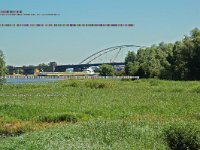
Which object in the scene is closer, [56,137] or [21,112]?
[56,137]

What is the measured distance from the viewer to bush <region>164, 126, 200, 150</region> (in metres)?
16.7

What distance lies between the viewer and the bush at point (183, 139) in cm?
1669

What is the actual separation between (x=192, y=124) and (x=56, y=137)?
5093 millimetres

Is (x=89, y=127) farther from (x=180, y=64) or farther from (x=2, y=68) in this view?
(x=180, y=64)

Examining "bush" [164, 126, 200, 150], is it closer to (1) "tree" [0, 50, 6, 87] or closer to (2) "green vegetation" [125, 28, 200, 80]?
(1) "tree" [0, 50, 6, 87]

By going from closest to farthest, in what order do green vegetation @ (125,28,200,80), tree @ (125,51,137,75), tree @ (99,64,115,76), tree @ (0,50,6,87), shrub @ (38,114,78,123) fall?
1. shrub @ (38,114,78,123)
2. tree @ (0,50,6,87)
3. green vegetation @ (125,28,200,80)
4. tree @ (125,51,137,75)
5. tree @ (99,64,115,76)

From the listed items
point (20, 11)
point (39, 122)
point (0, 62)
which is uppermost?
point (20, 11)

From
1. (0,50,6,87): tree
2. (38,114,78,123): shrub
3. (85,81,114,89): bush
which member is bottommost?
(38,114,78,123): shrub

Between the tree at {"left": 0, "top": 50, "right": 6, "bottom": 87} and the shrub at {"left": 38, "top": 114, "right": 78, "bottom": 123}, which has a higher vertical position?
the tree at {"left": 0, "top": 50, "right": 6, "bottom": 87}

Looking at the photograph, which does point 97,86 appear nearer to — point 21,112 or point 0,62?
point 0,62

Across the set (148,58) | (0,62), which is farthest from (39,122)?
(148,58)

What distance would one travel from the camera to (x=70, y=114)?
87.5 ft

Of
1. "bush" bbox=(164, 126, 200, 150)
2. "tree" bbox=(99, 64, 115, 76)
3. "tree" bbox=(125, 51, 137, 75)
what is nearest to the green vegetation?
"tree" bbox=(125, 51, 137, 75)

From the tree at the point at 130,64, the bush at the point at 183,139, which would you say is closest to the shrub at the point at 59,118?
the bush at the point at 183,139
